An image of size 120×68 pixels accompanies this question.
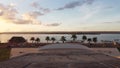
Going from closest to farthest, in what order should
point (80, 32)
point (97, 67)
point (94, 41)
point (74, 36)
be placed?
point (97, 67) < point (94, 41) < point (74, 36) < point (80, 32)

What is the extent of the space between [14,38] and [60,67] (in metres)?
54.6

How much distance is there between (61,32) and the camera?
82688mm

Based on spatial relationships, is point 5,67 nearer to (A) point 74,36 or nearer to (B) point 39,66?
(B) point 39,66

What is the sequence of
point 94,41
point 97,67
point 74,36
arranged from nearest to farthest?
1. point 97,67
2. point 94,41
3. point 74,36

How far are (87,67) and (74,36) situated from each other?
5275 centimetres

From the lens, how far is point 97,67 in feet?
45.3

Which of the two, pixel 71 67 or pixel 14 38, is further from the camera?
pixel 14 38

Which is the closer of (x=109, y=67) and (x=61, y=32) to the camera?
(x=109, y=67)

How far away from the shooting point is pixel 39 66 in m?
14.4

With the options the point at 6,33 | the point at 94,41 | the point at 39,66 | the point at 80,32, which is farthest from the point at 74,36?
the point at 39,66

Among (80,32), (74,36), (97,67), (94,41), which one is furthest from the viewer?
(80,32)

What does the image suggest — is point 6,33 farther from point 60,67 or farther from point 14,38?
point 60,67

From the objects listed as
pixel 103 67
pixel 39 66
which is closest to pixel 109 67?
pixel 103 67

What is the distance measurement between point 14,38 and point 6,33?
38.6ft
